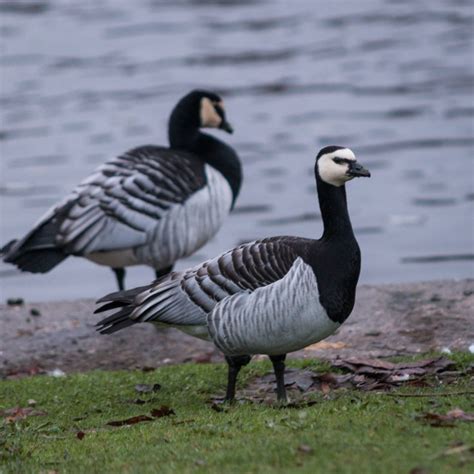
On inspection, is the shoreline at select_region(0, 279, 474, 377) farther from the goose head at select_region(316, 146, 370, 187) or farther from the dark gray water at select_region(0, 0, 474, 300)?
the dark gray water at select_region(0, 0, 474, 300)

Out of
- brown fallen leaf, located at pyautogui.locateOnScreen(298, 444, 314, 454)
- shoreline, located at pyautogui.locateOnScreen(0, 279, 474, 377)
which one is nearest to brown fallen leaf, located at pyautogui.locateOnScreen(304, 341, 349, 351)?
shoreline, located at pyautogui.locateOnScreen(0, 279, 474, 377)

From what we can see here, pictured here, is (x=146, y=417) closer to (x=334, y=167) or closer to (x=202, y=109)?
(x=334, y=167)

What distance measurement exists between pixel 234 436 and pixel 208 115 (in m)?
6.85

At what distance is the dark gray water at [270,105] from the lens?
18391 mm

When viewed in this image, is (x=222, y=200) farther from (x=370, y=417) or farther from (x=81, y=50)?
(x=81, y=50)

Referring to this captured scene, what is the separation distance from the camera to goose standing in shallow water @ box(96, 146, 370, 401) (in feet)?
27.7

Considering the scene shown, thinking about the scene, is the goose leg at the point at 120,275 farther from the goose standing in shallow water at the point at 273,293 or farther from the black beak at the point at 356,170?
the black beak at the point at 356,170

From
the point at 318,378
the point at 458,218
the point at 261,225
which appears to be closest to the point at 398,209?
the point at 458,218

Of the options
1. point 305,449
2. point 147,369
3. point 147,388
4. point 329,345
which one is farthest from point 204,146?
point 305,449

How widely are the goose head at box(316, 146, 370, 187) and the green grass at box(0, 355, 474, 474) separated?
1.50 m

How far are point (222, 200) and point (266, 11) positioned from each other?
1968 cm

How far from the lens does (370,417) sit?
24.0ft

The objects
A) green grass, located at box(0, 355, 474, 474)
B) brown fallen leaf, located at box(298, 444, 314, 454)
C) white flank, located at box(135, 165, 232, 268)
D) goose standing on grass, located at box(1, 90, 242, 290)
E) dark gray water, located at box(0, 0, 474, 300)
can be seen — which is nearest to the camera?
green grass, located at box(0, 355, 474, 474)

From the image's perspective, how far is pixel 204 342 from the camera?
11.9m
